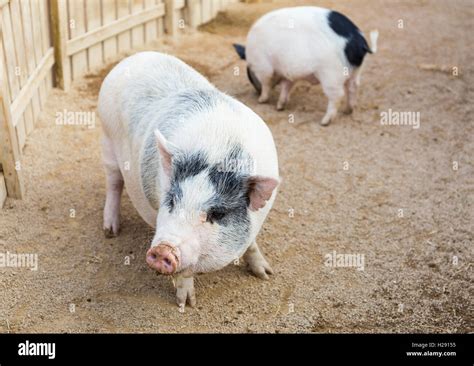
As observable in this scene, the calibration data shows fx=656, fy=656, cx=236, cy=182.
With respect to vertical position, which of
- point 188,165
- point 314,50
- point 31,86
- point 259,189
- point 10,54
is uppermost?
point 188,165

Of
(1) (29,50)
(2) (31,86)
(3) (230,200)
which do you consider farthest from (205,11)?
(3) (230,200)

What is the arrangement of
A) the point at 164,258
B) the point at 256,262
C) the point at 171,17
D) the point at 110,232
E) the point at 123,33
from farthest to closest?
the point at 171,17
the point at 123,33
the point at 110,232
the point at 256,262
the point at 164,258

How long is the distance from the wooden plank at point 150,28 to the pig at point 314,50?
6.47 ft

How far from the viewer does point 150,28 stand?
814cm

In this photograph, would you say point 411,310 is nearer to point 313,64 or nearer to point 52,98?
point 313,64

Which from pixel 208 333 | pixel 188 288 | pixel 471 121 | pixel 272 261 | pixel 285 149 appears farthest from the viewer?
pixel 471 121

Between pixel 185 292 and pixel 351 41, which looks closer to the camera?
pixel 185 292

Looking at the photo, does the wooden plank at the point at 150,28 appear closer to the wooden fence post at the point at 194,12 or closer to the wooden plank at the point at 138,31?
the wooden plank at the point at 138,31

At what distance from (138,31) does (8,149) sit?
12.2 ft

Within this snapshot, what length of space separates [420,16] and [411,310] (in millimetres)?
6774

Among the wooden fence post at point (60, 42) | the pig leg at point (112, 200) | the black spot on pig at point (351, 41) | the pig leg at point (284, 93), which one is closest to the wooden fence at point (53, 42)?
the wooden fence post at point (60, 42)

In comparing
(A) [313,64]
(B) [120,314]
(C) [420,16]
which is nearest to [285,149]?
(A) [313,64]

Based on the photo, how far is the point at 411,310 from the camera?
3742 mm

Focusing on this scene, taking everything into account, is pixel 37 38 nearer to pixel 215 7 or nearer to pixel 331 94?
pixel 331 94
